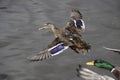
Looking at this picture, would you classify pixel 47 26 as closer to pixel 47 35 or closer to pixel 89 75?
pixel 47 35

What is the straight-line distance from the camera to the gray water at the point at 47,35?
766 centimetres

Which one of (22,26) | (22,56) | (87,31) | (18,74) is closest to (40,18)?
(22,26)

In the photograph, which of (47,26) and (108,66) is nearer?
(108,66)

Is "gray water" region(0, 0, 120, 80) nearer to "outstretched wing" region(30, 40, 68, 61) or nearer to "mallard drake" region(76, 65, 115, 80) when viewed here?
"mallard drake" region(76, 65, 115, 80)

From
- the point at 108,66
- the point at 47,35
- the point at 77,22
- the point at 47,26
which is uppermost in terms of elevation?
the point at 77,22

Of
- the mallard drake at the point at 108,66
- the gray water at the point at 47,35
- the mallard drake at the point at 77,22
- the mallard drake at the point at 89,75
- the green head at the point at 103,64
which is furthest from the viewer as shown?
the mallard drake at the point at 77,22

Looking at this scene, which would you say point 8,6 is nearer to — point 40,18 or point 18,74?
point 40,18

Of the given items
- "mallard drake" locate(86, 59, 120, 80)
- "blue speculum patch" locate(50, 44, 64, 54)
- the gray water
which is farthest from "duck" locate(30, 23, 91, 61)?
"mallard drake" locate(86, 59, 120, 80)

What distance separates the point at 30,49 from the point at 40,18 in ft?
5.82

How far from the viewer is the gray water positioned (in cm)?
766

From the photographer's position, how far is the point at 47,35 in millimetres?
9109

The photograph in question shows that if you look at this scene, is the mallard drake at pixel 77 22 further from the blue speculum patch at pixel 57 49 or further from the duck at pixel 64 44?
the blue speculum patch at pixel 57 49

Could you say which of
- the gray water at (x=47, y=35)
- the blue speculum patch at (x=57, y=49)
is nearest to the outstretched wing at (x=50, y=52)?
the blue speculum patch at (x=57, y=49)

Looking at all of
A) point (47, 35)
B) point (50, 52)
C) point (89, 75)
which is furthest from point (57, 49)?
point (47, 35)
